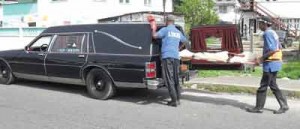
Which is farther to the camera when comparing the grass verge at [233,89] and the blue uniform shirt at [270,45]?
the grass verge at [233,89]

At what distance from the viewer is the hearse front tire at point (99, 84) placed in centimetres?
1077

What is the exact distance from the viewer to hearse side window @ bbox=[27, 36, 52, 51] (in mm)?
12234

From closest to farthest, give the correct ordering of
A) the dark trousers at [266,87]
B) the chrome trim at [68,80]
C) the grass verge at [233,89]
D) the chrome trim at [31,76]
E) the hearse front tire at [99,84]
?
the dark trousers at [266,87]
the hearse front tire at [99,84]
the grass verge at [233,89]
the chrome trim at [68,80]
the chrome trim at [31,76]

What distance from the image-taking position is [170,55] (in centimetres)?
998

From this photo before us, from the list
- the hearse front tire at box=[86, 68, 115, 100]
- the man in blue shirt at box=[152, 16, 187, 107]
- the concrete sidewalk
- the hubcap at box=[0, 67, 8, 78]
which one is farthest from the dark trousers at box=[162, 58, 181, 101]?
the hubcap at box=[0, 67, 8, 78]

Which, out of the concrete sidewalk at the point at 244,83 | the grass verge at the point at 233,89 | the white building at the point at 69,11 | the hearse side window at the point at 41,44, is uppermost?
the white building at the point at 69,11

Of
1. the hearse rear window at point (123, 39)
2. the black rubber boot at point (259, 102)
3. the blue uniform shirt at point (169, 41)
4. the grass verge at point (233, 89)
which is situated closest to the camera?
the black rubber boot at point (259, 102)

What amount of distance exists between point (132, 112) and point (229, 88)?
10.3 ft

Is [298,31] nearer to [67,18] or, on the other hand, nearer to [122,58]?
[67,18]

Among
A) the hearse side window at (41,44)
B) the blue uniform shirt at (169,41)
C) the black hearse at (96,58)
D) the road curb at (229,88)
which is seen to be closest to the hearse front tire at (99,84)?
the black hearse at (96,58)

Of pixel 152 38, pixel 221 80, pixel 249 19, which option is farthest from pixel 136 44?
pixel 249 19

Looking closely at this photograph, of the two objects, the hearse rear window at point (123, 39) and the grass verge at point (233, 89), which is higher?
the hearse rear window at point (123, 39)

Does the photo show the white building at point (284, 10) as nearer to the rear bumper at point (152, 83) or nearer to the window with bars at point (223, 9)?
the window with bars at point (223, 9)

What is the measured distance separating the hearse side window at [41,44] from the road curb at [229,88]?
3477 mm
